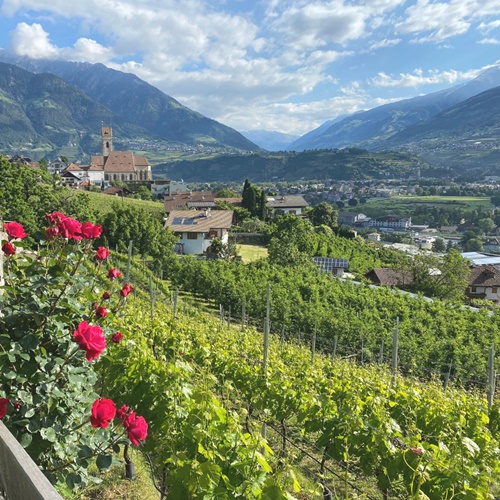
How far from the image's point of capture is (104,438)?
2070 mm

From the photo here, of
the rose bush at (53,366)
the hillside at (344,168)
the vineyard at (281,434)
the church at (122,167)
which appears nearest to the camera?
the rose bush at (53,366)

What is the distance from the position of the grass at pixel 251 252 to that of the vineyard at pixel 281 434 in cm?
3154

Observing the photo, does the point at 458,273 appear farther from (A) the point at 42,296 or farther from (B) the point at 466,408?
(A) the point at 42,296

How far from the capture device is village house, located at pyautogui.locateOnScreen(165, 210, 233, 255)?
127ft

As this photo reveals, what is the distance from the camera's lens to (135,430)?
5.63ft

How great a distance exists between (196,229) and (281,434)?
34.9m

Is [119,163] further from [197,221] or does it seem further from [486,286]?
[486,286]

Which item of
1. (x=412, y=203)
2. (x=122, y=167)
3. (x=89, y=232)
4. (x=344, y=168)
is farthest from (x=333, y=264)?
(x=344, y=168)

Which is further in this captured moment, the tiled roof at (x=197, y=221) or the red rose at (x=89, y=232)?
the tiled roof at (x=197, y=221)

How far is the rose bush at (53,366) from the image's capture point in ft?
6.70

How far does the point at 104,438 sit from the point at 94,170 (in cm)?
9521

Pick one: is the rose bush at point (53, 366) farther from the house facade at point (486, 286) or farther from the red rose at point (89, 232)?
the house facade at point (486, 286)

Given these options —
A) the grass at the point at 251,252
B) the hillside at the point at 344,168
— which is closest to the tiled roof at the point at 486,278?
the grass at the point at 251,252

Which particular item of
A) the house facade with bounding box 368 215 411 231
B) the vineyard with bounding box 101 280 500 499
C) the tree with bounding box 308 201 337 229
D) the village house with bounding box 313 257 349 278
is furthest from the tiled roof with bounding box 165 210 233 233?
the house facade with bounding box 368 215 411 231
